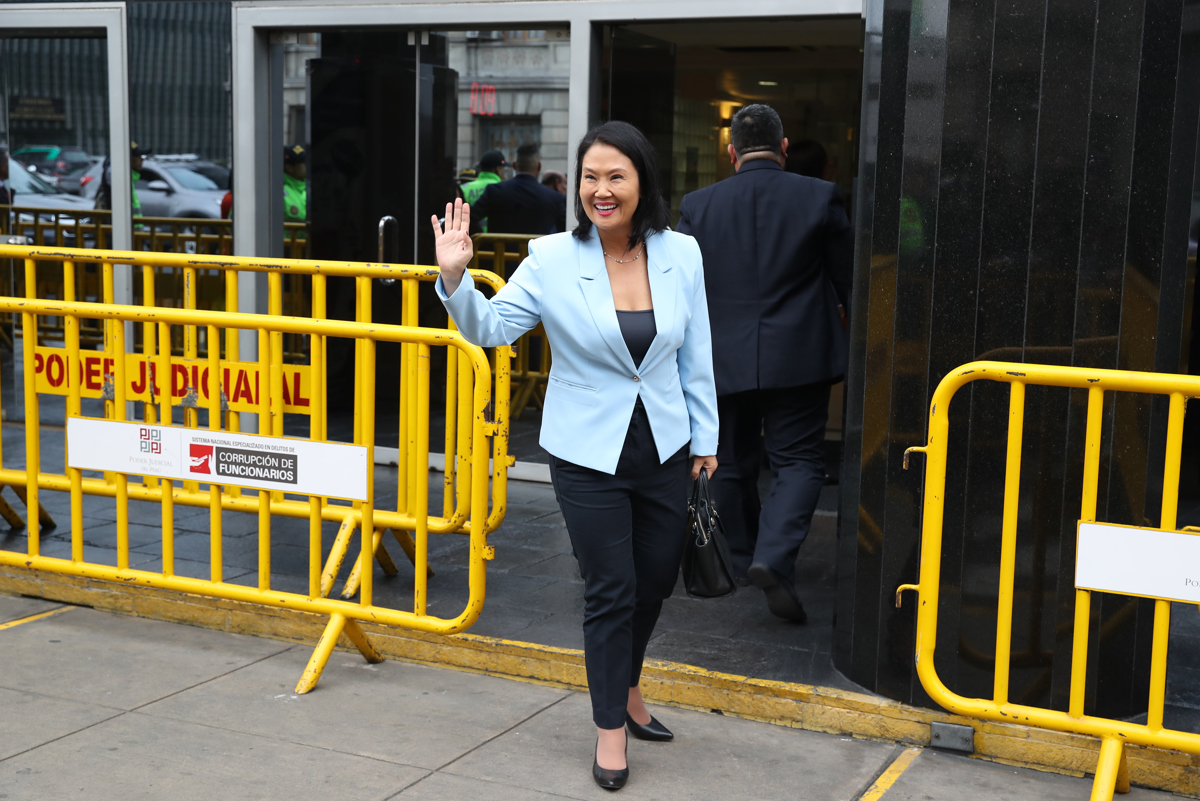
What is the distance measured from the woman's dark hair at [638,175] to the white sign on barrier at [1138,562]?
1.48 meters

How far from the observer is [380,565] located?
5512 millimetres

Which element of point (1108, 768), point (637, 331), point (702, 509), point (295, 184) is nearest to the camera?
point (1108, 768)

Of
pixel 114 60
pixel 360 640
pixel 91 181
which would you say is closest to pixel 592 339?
pixel 360 640

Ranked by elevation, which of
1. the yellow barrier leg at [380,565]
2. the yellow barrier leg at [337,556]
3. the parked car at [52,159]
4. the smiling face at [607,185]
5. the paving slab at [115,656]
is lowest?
the paving slab at [115,656]

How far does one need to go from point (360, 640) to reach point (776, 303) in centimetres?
207

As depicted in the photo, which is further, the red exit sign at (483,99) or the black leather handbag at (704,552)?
the red exit sign at (483,99)

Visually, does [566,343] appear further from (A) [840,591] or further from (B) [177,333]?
(B) [177,333]

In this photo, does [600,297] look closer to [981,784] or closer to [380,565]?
[981,784]

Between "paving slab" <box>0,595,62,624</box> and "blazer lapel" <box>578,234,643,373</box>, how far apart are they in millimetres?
3070

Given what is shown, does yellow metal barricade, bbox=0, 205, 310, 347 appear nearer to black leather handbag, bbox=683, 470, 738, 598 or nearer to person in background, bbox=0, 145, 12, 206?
person in background, bbox=0, 145, 12, 206

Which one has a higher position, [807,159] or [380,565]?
[807,159]

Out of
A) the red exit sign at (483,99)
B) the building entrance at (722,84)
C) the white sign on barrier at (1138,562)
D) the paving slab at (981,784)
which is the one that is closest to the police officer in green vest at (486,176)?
the red exit sign at (483,99)

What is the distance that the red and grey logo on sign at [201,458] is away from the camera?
464 centimetres

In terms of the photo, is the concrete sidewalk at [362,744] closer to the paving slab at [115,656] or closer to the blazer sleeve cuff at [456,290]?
the paving slab at [115,656]
